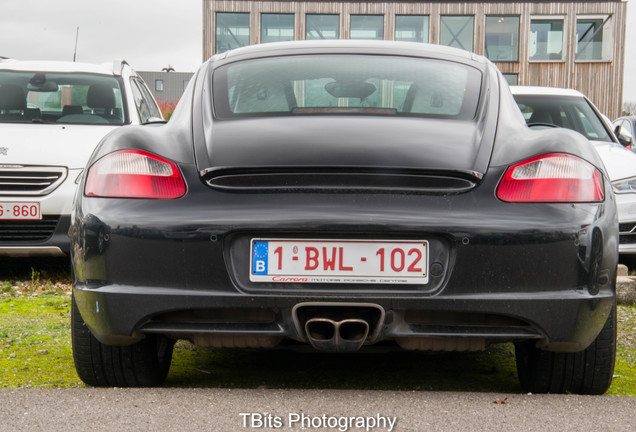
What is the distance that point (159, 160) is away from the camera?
3.00m

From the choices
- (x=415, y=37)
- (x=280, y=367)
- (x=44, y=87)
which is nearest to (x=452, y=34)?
(x=415, y=37)

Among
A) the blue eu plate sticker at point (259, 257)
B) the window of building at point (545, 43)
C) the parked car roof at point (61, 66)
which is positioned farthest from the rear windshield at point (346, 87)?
the window of building at point (545, 43)

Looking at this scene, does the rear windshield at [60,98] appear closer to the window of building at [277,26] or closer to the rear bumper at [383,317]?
the rear bumper at [383,317]

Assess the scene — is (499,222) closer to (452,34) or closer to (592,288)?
(592,288)

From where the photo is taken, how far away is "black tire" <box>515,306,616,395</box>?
317 cm

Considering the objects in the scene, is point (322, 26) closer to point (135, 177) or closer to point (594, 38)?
point (594, 38)

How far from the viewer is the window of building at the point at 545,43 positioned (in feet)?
114

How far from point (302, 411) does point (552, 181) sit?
116 cm

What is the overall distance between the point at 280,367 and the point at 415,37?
33.8 m

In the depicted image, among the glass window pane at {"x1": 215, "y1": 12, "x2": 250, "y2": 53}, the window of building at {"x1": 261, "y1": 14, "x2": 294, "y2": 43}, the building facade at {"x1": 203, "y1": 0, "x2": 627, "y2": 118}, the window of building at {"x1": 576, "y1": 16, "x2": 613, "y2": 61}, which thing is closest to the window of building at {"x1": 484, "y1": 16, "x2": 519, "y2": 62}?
the building facade at {"x1": 203, "y1": 0, "x2": 627, "y2": 118}

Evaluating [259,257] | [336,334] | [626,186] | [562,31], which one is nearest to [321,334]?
[336,334]

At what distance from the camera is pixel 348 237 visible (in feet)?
9.23

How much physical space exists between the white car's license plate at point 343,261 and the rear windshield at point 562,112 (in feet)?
19.5

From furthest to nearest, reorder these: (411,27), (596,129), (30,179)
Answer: (411,27), (596,129), (30,179)
